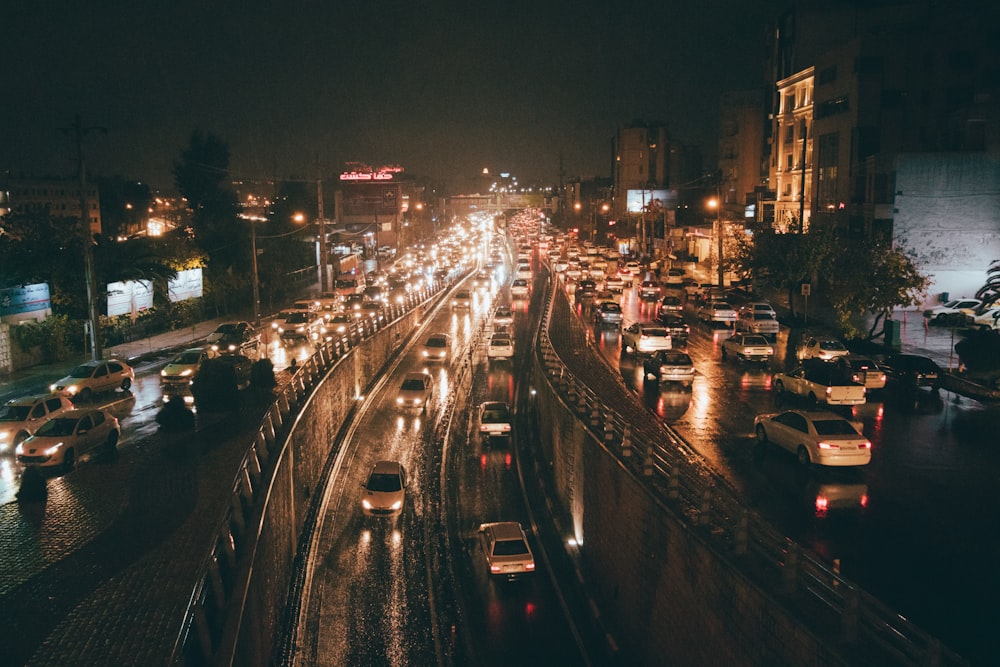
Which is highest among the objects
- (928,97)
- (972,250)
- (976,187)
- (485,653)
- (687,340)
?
(928,97)

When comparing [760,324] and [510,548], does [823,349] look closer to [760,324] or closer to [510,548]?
[760,324]

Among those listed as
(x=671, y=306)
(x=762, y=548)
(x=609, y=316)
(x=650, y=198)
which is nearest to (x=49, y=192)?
(x=650, y=198)

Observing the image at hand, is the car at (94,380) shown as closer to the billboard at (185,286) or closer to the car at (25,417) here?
the car at (25,417)

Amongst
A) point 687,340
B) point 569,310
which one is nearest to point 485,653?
point 687,340

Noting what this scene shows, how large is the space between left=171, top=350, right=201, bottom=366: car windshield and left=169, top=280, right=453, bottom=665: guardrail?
7.86 m

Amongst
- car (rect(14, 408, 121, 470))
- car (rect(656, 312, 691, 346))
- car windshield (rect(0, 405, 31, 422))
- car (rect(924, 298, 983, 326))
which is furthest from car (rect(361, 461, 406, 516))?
car (rect(924, 298, 983, 326))

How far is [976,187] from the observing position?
41.9 m

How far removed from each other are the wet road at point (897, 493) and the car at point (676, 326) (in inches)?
398

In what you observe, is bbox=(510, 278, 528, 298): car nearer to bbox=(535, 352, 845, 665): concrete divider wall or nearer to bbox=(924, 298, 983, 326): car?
bbox=(924, 298, 983, 326): car

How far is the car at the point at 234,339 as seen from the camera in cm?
3989

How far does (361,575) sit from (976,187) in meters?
38.2

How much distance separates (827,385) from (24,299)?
35.7 meters

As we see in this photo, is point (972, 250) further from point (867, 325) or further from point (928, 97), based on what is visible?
point (928, 97)

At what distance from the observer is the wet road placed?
1202 centimetres
